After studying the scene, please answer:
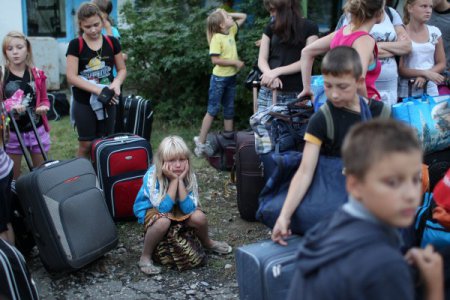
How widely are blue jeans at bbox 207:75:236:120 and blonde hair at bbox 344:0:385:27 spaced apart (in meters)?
3.22

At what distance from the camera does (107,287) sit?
3918 millimetres

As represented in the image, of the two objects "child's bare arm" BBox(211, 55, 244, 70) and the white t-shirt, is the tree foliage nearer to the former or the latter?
"child's bare arm" BBox(211, 55, 244, 70)

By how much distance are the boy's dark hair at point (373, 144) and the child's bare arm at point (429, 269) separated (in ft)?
1.13

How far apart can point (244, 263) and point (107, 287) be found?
143 cm

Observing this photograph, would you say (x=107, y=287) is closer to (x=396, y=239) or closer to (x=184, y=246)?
(x=184, y=246)

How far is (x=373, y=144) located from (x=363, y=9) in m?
2.21

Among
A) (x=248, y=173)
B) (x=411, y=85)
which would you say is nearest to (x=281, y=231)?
(x=248, y=173)

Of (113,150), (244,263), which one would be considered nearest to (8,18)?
(113,150)

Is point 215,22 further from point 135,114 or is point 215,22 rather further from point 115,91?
point 115,91

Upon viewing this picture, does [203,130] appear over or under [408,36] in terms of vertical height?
under

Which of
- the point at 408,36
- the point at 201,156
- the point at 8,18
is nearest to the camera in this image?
the point at 408,36

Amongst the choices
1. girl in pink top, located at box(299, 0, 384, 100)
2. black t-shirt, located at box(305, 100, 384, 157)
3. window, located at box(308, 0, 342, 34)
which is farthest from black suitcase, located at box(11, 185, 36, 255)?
window, located at box(308, 0, 342, 34)

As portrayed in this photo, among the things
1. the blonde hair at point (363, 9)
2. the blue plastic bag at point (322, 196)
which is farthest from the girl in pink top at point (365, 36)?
the blue plastic bag at point (322, 196)

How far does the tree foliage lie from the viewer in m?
8.00
